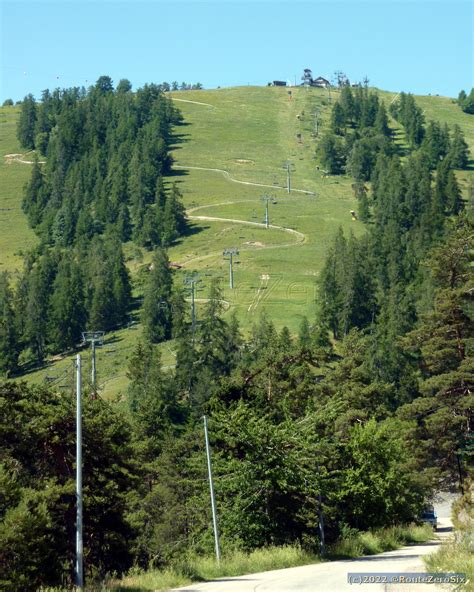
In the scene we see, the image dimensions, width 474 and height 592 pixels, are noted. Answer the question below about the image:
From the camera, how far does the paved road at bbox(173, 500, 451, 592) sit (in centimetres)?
2088

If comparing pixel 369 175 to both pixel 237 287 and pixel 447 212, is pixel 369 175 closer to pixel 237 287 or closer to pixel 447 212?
pixel 447 212

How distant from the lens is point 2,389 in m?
31.7

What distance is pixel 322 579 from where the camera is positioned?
910 inches

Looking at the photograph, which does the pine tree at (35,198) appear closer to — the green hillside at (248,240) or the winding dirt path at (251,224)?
the green hillside at (248,240)

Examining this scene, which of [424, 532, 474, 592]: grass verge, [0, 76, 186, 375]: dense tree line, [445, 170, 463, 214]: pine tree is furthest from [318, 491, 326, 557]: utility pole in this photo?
[445, 170, 463, 214]: pine tree

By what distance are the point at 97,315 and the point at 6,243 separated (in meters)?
47.6

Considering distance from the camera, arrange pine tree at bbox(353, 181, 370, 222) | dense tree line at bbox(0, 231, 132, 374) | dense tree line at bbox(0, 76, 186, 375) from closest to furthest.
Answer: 1. dense tree line at bbox(0, 231, 132, 374)
2. dense tree line at bbox(0, 76, 186, 375)
3. pine tree at bbox(353, 181, 370, 222)

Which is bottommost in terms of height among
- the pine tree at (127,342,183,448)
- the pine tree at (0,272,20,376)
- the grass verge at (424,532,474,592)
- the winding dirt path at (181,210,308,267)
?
the pine tree at (0,272,20,376)

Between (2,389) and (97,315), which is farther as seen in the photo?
(97,315)

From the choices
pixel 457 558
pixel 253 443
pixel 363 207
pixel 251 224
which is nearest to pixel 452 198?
pixel 363 207

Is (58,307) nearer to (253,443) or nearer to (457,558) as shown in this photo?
(253,443)

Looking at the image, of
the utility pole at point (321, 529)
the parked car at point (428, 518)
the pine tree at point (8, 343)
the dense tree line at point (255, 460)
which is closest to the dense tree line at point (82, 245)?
the pine tree at point (8, 343)

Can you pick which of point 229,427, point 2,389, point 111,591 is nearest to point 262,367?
point 229,427

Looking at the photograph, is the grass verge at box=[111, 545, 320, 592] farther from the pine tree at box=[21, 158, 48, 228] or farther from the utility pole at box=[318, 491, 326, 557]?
the pine tree at box=[21, 158, 48, 228]
